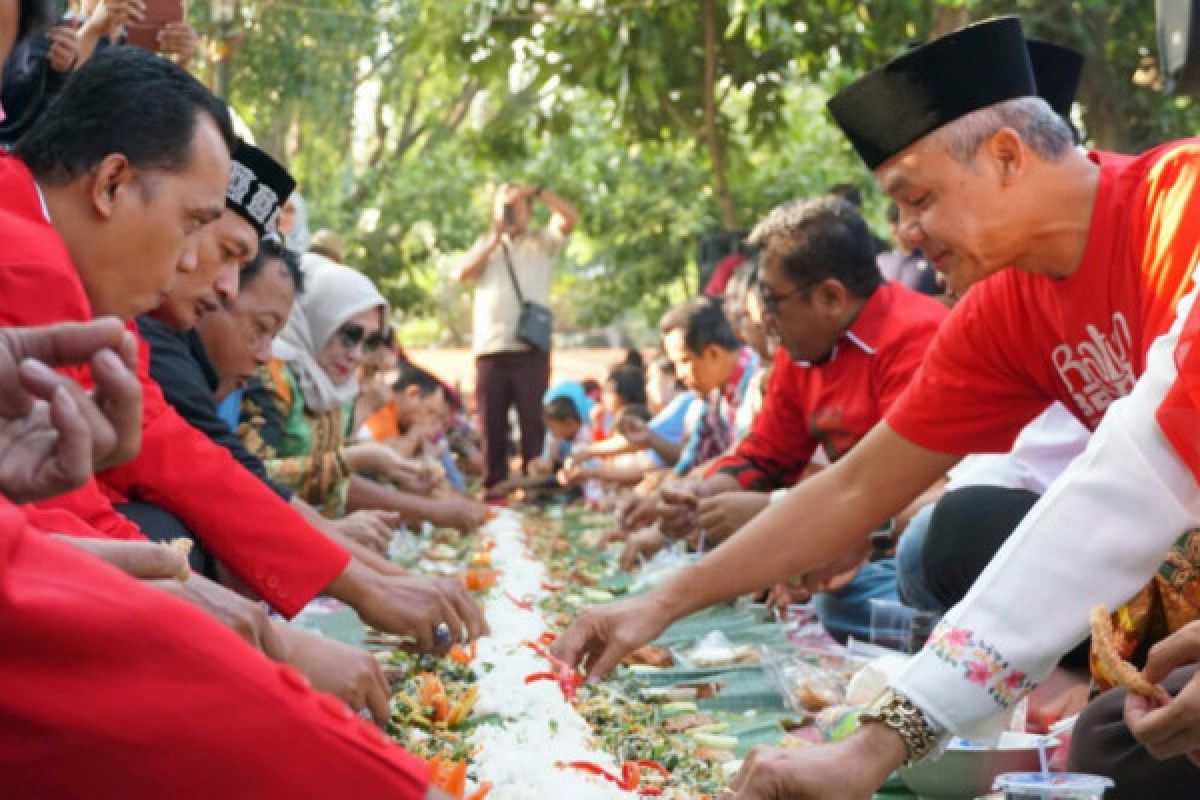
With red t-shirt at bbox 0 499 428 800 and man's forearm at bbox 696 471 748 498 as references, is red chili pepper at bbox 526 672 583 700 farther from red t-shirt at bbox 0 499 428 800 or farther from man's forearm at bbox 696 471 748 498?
man's forearm at bbox 696 471 748 498

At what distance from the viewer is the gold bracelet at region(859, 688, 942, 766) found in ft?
7.61

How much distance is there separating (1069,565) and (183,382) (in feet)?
9.01

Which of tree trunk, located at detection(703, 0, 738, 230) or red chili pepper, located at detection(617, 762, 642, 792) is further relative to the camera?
tree trunk, located at detection(703, 0, 738, 230)

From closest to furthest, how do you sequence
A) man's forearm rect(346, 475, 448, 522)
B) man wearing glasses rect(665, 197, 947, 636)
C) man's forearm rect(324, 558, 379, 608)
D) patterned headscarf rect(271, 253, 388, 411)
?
man's forearm rect(324, 558, 379, 608), man wearing glasses rect(665, 197, 947, 636), patterned headscarf rect(271, 253, 388, 411), man's forearm rect(346, 475, 448, 522)

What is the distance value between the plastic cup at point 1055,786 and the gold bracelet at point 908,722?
118 mm

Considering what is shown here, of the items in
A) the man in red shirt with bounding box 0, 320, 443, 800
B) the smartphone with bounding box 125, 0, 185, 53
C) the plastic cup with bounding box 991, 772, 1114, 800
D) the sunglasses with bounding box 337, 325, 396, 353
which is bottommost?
the plastic cup with bounding box 991, 772, 1114, 800

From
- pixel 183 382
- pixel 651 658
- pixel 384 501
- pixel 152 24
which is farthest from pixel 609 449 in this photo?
pixel 183 382

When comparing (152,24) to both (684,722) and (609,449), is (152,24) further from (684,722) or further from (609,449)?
(609,449)

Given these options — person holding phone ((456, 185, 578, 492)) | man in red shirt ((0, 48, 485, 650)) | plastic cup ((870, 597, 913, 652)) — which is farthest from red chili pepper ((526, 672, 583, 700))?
person holding phone ((456, 185, 578, 492))

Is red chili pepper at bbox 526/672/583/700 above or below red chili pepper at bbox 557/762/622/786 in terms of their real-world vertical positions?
above

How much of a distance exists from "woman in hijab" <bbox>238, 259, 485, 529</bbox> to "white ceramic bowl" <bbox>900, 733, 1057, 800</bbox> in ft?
11.7

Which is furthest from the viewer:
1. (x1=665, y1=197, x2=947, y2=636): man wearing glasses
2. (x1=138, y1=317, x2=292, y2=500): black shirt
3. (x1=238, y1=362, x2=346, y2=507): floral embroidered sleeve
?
(x1=238, y1=362, x2=346, y2=507): floral embroidered sleeve

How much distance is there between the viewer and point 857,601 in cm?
531

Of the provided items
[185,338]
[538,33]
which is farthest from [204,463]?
[538,33]
